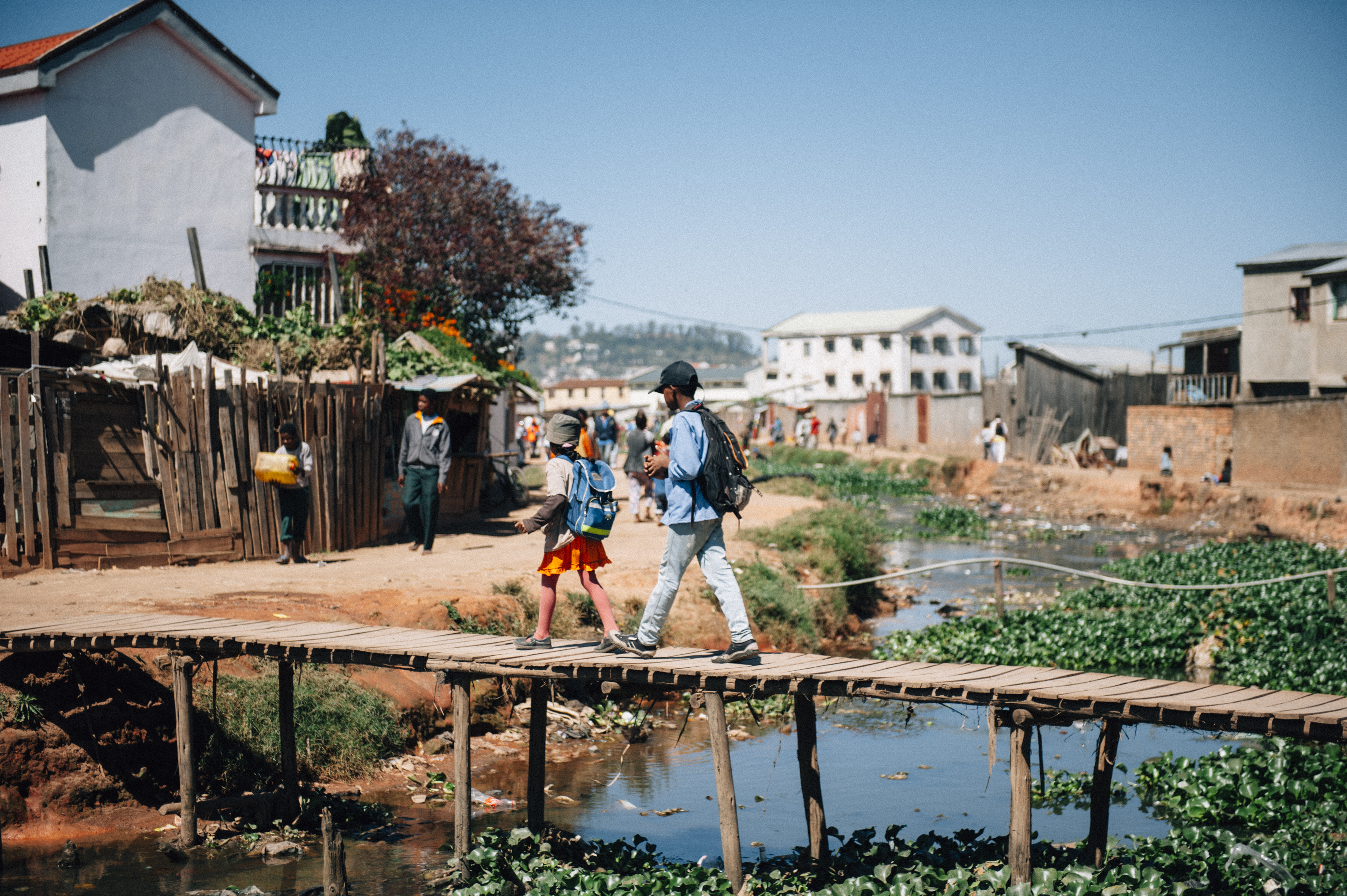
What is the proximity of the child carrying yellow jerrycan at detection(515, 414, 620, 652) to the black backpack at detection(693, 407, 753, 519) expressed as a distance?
0.72 metres

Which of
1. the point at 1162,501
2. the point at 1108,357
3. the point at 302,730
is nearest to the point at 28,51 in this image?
the point at 302,730

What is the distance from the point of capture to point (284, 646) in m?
7.62

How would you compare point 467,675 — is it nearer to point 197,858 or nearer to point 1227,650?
point 197,858

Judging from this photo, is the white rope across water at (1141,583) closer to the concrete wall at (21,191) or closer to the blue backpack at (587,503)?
the blue backpack at (587,503)

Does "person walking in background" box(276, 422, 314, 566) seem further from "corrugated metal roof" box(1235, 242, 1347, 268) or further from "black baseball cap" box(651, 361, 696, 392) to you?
"corrugated metal roof" box(1235, 242, 1347, 268)

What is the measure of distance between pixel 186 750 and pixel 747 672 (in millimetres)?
4155

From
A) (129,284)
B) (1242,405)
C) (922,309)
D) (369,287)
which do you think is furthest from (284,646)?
(922,309)

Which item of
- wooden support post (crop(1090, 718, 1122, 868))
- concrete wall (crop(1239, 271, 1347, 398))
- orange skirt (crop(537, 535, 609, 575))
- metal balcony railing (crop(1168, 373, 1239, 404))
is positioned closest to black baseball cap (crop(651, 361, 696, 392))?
orange skirt (crop(537, 535, 609, 575))

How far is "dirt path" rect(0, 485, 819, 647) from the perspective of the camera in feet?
33.4

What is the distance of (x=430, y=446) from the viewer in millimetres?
13336

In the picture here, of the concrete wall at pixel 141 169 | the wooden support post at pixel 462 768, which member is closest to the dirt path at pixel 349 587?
the wooden support post at pixel 462 768

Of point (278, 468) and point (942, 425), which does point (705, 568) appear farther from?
point (942, 425)

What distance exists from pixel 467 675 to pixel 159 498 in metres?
6.75

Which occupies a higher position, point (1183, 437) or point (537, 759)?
point (1183, 437)
